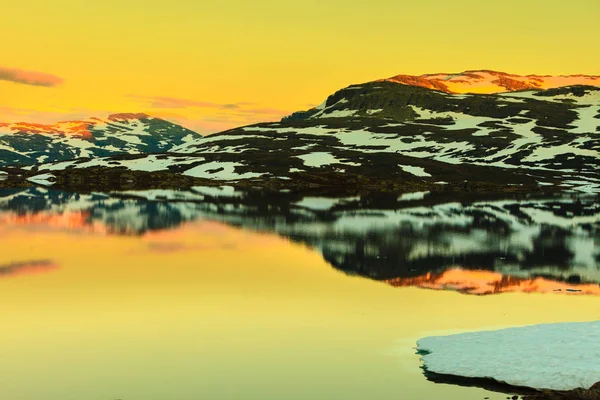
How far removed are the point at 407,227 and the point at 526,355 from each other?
49491 mm

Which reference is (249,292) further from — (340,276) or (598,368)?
(598,368)

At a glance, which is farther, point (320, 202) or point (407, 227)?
point (320, 202)

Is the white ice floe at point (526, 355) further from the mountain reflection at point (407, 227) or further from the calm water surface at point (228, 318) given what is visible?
the mountain reflection at point (407, 227)

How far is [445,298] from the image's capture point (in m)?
35.4

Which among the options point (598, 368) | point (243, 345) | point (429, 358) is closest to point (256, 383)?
point (243, 345)

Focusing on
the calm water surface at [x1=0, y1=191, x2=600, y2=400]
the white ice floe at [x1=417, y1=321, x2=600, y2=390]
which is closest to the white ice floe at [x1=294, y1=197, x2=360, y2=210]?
the calm water surface at [x1=0, y1=191, x2=600, y2=400]

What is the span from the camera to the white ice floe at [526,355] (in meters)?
20.4

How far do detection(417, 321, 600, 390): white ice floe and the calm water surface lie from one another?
3.17 ft

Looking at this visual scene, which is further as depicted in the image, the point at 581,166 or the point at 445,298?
the point at 581,166

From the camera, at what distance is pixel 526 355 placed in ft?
74.1

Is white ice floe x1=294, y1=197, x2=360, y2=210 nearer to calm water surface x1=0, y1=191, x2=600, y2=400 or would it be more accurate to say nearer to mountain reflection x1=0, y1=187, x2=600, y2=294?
mountain reflection x1=0, y1=187, x2=600, y2=294

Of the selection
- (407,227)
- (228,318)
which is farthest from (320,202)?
(228,318)

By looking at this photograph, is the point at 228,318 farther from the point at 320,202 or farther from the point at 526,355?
the point at 320,202

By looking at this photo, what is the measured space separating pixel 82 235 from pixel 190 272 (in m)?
24.3
